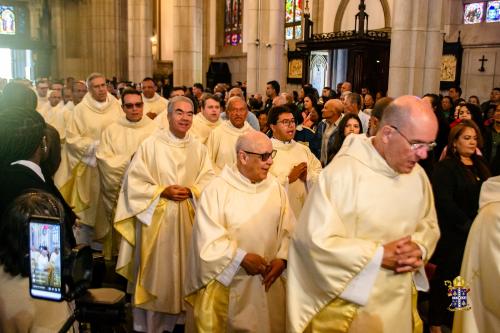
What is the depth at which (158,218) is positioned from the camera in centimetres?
484

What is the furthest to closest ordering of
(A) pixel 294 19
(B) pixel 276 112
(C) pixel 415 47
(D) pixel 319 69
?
(A) pixel 294 19
(D) pixel 319 69
(C) pixel 415 47
(B) pixel 276 112

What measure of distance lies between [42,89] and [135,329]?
25.6 feet

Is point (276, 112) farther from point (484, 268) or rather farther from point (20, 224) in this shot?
point (20, 224)

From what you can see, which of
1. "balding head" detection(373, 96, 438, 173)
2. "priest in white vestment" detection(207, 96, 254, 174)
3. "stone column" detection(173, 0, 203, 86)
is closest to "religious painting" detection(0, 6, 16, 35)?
"stone column" detection(173, 0, 203, 86)

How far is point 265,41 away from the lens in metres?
13.8

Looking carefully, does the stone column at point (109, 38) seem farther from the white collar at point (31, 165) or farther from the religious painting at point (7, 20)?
the white collar at point (31, 165)

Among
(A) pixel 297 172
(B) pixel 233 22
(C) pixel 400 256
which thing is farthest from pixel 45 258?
(B) pixel 233 22

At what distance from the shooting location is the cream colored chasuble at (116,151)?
20.9 ft

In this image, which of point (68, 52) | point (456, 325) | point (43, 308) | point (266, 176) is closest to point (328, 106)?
point (266, 176)

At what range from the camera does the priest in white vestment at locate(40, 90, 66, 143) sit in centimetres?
891

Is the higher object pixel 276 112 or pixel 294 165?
pixel 276 112

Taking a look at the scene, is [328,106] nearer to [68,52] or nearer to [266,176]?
[266,176]

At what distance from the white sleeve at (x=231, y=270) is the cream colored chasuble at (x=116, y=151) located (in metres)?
3.18

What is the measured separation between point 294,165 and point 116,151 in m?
2.38
